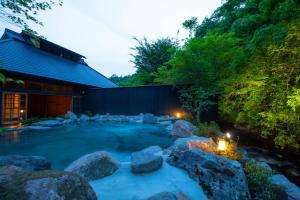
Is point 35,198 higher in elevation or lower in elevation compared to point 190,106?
lower

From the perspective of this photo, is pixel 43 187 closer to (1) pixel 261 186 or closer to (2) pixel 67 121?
(1) pixel 261 186

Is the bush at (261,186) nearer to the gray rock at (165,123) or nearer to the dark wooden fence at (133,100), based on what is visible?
the gray rock at (165,123)

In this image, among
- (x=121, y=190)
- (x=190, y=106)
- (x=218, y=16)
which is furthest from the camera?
(x=218, y=16)

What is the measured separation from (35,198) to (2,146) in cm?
561

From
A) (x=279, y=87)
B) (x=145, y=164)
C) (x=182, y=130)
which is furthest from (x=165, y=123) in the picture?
(x=145, y=164)

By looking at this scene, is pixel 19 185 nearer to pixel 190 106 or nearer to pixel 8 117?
pixel 190 106

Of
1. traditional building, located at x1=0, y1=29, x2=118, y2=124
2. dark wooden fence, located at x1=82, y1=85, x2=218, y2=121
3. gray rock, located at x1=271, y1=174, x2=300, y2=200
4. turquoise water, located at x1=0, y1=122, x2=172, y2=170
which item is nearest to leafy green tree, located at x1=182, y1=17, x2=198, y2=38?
dark wooden fence, located at x1=82, y1=85, x2=218, y2=121

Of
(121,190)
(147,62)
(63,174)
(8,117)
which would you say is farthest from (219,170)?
(147,62)

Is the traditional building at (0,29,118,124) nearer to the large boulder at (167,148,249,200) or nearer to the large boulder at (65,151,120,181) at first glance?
the large boulder at (65,151,120,181)

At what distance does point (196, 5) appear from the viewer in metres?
18.0

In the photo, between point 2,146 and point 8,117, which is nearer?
point 2,146

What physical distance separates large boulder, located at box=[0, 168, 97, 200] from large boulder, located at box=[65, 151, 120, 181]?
3.78ft

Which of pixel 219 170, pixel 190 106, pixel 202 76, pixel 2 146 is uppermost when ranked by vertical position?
pixel 202 76

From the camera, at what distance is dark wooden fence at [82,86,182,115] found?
494 inches
